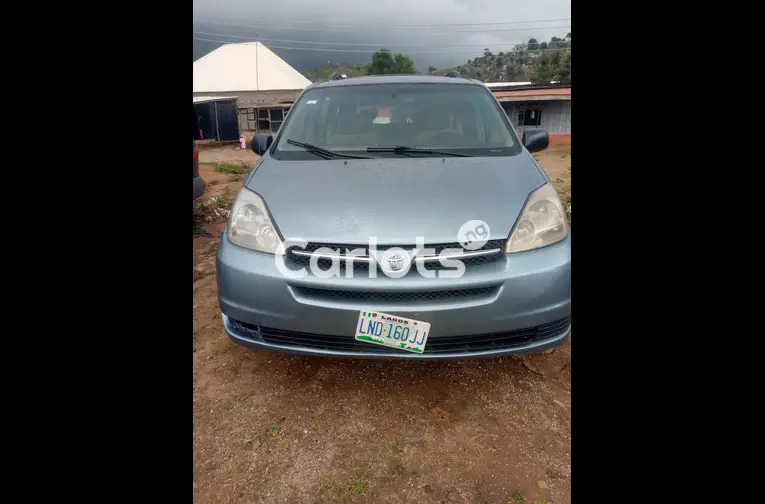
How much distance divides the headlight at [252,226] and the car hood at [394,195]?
1.7 inches

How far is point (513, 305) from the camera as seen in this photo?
5.93 ft

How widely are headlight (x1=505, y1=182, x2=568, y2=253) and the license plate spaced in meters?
0.53

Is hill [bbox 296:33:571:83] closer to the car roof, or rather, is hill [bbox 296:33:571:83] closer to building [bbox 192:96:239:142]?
building [bbox 192:96:239:142]

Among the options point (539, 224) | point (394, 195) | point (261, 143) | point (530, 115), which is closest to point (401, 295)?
point (394, 195)

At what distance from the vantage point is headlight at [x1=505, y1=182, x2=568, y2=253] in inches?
75.6

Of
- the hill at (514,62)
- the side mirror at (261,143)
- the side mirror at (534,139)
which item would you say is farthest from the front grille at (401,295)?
the hill at (514,62)

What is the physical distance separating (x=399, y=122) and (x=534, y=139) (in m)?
0.91

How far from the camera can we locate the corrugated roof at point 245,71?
30875mm

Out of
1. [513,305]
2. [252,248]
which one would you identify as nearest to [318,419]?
[252,248]

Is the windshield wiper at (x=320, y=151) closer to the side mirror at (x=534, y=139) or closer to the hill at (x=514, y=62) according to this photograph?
the side mirror at (x=534, y=139)

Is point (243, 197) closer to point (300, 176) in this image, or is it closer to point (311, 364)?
point (300, 176)

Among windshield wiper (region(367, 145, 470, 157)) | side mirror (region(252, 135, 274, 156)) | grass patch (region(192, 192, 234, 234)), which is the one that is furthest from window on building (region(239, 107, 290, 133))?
windshield wiper (region(367, 145, 470, 157))

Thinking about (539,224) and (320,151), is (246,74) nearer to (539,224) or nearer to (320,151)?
(320,151)

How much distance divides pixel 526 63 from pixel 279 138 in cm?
6622
